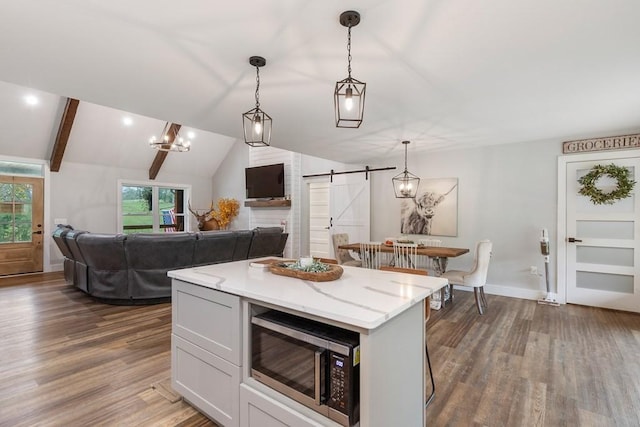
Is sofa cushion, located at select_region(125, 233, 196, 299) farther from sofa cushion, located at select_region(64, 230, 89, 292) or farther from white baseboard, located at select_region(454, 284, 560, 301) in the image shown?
white baseboard, located at select_region(454, 284, 560, 301)

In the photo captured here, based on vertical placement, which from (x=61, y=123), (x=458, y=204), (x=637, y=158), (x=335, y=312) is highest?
(x=61, y=123)

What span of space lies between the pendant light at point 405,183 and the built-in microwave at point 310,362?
3.84m

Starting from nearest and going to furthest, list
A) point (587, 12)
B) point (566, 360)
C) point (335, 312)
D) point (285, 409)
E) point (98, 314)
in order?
1. point (335, 312)
2. point (285, 409)
3. point (587, 12)
4. point (566, 360)
5. point (98, 314)

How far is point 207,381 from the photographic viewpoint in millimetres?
1904

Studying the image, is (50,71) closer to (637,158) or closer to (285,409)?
(285,409)

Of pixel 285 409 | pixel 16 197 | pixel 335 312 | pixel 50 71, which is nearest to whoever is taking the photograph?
pixel 335 312

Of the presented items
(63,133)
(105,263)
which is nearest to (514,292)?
(105,263)

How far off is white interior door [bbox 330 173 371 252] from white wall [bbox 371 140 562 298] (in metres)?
1.29

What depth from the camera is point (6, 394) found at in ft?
7.26

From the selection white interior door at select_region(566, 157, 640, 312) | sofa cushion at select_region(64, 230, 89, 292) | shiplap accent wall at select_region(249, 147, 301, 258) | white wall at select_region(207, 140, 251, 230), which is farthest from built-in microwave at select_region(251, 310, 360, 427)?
white wall at select_region(207, 140, 251, 230)

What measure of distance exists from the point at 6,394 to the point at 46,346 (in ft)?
2.82

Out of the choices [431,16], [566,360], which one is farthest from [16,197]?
[566,360]

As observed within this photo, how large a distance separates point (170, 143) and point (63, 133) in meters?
1.89

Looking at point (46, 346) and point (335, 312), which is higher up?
point (335, 312)
